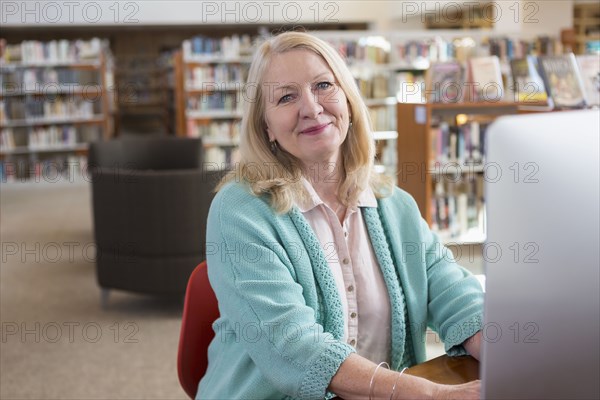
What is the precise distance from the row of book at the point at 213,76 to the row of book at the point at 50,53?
7.02 feet

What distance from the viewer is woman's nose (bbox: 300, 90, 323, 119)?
4.77 ft

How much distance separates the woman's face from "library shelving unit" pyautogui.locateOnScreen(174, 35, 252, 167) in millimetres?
7857

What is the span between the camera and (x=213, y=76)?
9.46 meters

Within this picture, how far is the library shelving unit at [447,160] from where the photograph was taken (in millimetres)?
5027

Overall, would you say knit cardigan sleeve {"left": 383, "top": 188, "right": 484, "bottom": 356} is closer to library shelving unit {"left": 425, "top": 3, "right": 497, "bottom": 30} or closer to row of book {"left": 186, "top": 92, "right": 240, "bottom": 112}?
row of book {"left": 186, "top": 92, "right": 240, "bottom": 112}

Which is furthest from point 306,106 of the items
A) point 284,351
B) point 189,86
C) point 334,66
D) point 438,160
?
point 189,86

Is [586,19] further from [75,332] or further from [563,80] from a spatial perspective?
[75,332]

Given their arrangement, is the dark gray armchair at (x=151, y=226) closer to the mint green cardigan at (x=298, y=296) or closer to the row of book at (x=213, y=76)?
the mint green cardigan at (x=298, y=296)

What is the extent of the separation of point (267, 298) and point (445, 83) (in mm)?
4032

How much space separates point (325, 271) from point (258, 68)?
437mm

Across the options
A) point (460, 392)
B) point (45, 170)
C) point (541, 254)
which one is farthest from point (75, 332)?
point (45, 170)

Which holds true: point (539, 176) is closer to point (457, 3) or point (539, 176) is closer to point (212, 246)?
point (212, 246)

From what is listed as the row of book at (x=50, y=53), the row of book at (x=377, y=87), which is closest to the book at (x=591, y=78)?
the row of book at (x=377, y=87)

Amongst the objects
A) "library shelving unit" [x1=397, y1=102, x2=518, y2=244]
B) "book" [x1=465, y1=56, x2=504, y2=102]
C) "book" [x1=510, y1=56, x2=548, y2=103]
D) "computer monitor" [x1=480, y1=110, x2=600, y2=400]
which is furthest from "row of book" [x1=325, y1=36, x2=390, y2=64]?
"computer monitor" [x1=480, y1=110, x2=600, y2=400]
